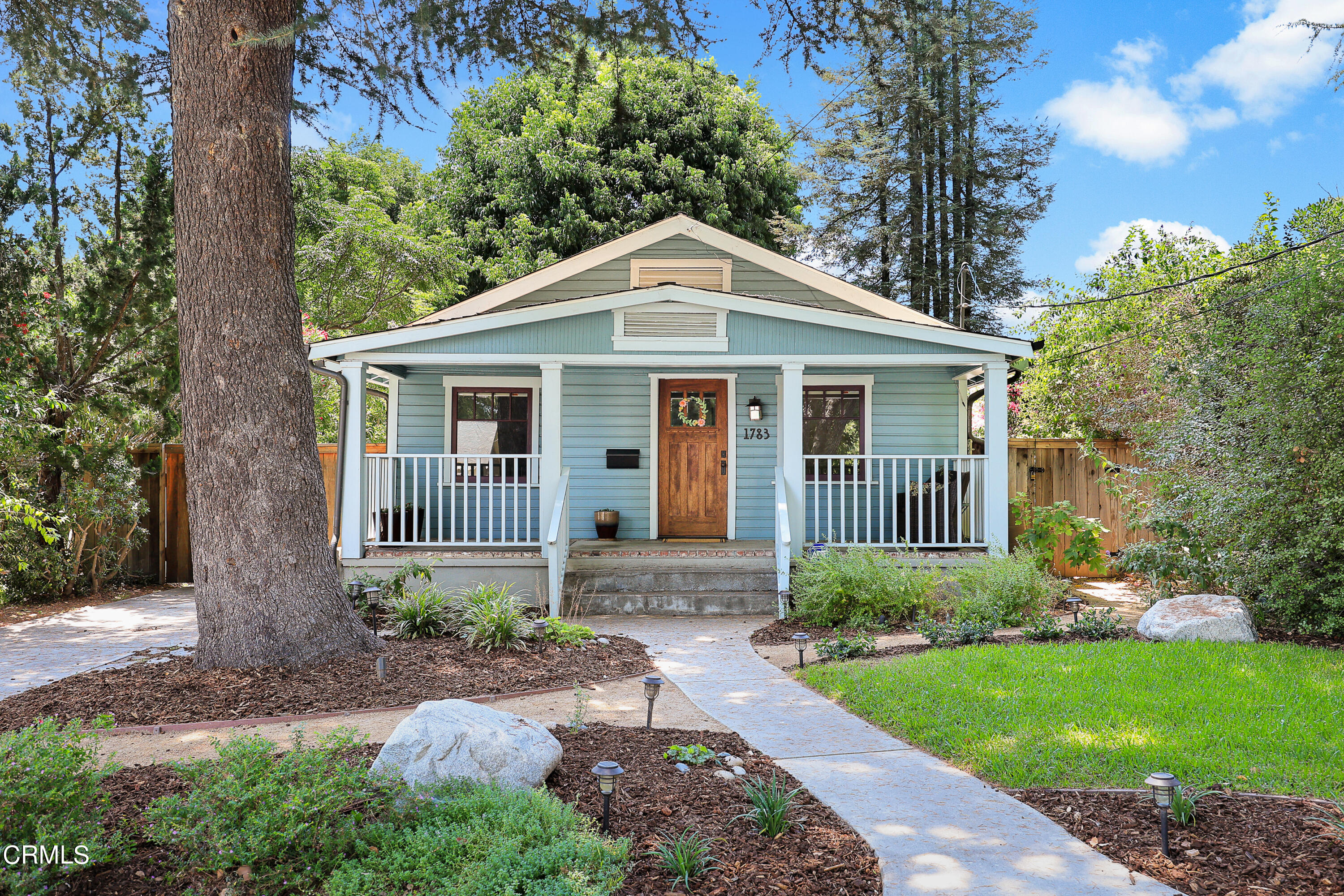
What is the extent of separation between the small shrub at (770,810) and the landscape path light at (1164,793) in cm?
131

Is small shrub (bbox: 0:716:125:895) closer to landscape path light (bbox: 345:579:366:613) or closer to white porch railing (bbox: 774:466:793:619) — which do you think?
landscape path light (bbox: 345:579:366:613)

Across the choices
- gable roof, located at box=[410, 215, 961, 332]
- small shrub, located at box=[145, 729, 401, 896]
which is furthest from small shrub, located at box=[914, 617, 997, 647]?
gable roof, located at box=[410, 215, 961, 332]

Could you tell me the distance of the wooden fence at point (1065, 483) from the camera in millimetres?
11406

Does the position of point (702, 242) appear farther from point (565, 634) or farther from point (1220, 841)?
point (1220, 841)

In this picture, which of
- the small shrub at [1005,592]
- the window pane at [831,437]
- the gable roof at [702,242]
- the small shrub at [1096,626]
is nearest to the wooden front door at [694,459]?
the window pane at [831,437]

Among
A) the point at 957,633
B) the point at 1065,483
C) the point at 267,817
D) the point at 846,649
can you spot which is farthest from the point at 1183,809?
the point at 1065,483

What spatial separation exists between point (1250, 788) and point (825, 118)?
64.5 ft

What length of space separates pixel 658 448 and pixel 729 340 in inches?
93.7

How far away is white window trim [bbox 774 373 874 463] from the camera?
36.4 ft

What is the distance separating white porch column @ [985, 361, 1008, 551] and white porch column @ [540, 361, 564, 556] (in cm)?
463

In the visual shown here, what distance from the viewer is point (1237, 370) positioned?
25.7 ft

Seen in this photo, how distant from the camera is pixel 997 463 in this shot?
30.4ft

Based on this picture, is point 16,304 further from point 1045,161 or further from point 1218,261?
point 1045,161

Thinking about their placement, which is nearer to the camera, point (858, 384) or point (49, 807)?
point (49, 807)
